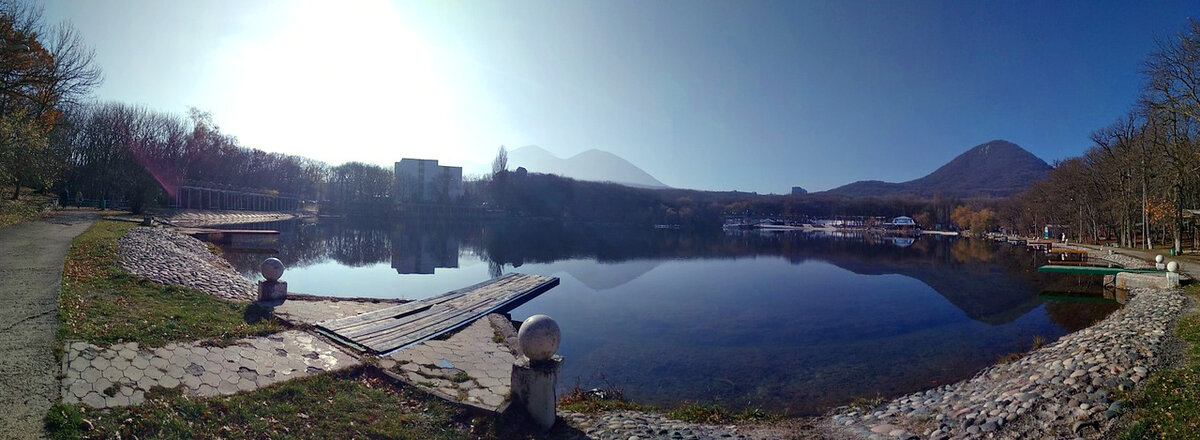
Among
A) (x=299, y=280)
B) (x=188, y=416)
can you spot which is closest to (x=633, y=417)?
(x=188, y=416)

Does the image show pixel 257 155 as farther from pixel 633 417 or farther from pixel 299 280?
pixel 633 417

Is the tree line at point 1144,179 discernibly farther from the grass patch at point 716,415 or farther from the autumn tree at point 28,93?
the autumn tree at point 28,93

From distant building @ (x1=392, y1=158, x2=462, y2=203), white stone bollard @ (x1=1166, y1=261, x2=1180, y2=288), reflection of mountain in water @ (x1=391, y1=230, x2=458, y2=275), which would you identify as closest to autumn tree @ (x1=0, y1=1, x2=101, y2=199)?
reflection of mountain in water @ (x1=391, y1=230, x2=458, y2=275)

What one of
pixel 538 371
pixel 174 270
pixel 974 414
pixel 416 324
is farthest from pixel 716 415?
pixel 174 270

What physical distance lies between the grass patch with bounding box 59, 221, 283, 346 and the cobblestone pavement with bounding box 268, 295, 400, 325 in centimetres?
42

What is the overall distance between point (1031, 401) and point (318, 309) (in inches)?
486

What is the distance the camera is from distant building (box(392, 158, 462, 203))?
106 metres

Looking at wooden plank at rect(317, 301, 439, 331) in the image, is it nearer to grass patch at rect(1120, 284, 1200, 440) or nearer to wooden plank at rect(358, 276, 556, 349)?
wooden plank at rect(358, 276, 556, 349)

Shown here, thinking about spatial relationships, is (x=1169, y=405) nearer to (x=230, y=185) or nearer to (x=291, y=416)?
(x=291, y=416)

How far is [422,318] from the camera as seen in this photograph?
38.2ft

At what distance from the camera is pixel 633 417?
738cm

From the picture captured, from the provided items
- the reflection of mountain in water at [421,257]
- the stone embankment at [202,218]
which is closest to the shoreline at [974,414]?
the reflection of mountain in water at [421,257]

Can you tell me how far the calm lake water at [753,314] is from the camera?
10664 mm

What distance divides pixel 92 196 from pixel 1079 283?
69111 millimetres
